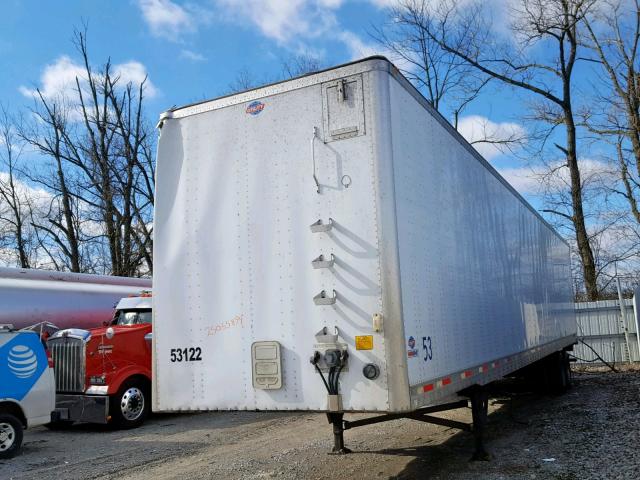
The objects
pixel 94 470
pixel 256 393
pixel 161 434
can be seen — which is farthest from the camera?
pixel 161 434

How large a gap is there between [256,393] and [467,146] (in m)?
4.19

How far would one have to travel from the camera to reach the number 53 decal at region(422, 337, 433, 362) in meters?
5.30

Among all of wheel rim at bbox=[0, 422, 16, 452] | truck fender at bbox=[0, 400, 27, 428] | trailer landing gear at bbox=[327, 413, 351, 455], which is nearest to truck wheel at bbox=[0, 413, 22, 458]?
wheel rim at bbox=[0, 422, 16, 452]

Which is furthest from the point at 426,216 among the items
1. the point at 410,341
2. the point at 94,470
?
the point at 94,470

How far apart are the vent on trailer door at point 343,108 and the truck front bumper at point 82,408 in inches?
332

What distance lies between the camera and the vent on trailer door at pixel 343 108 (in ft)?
17.1

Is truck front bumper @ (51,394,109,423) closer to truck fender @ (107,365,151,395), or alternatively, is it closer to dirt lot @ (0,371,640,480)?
truck fender @ (107,365,151,395)

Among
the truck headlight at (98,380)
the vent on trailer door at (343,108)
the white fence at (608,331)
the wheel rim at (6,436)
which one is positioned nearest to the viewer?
the vent on trailer door at (343,108)

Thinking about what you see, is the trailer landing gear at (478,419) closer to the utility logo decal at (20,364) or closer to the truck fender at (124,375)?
the utility logo decal at (20,364)

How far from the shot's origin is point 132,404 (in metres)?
11.9

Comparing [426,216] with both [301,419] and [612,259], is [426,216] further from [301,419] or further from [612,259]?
[612,259]

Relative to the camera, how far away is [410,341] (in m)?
5.02

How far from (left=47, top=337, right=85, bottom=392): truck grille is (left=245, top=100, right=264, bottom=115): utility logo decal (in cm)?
821

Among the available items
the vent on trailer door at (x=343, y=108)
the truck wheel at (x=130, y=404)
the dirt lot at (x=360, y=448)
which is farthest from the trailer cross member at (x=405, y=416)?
the truck wheel at (x=130, y=404)
